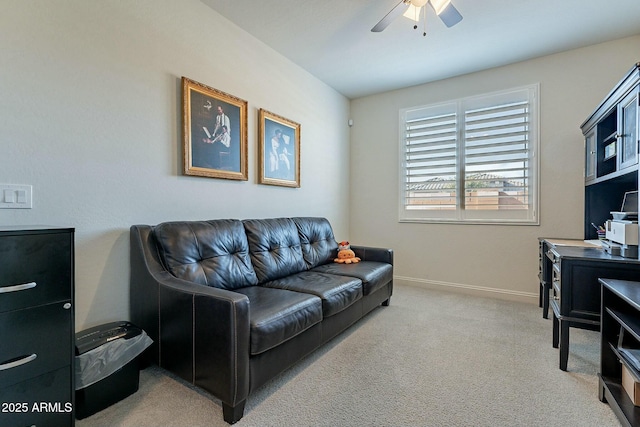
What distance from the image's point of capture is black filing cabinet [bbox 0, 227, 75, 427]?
1.16m

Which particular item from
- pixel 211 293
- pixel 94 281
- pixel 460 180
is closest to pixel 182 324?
pixel 211 293

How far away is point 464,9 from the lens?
8.14 feet

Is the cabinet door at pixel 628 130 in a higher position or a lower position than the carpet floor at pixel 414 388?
higher

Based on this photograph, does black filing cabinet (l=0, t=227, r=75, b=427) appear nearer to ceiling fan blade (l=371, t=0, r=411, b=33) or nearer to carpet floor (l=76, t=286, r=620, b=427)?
carpet floor (l=76, t=286, r=620, b=427)

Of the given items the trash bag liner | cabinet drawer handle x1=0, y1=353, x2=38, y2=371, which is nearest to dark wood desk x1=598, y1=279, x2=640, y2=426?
the trash bag liner

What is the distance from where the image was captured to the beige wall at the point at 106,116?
160 centimetres

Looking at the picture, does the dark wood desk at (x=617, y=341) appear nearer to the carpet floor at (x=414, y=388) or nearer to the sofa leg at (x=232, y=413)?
the carpet floor at (x=414, y=388)

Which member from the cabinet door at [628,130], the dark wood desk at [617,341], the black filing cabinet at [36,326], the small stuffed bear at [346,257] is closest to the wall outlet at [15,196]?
the black filing cabinet at [36,326]

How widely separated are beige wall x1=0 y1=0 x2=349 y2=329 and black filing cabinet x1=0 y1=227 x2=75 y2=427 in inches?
21.4

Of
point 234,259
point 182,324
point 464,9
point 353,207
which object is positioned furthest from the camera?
Answer: point 353,207

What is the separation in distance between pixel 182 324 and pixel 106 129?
1.33 m

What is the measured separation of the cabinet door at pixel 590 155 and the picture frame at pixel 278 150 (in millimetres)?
2872

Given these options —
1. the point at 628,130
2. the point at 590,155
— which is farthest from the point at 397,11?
the point at 590,155

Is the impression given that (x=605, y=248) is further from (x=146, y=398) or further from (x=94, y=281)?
(x=94, y=281)
